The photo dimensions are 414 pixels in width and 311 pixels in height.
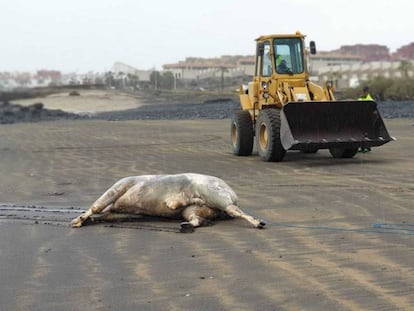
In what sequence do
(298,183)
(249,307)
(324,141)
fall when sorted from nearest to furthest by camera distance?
1. (249,307)
2. (298,183)
3. (324,141)

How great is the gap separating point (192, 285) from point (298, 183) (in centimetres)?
708

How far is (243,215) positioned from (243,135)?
10.5 m

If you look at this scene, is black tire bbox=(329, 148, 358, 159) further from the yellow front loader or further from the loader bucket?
the loader bucket

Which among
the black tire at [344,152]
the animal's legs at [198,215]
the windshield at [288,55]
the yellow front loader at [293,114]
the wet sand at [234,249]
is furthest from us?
the windshield at [288,55]

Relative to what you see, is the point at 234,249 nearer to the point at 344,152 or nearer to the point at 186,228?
the point at 186,228

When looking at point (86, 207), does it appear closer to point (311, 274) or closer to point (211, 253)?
point (211, 253)

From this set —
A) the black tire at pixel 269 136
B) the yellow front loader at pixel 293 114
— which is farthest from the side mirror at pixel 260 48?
the black tire at pixel 269 136

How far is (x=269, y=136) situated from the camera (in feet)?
57.5

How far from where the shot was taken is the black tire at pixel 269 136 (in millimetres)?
17312

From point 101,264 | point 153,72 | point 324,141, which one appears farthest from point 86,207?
point 153,72

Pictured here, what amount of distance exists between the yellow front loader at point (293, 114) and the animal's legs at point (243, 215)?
732cm

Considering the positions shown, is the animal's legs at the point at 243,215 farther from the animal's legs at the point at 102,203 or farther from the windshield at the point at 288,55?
the windshield at the point at 288,55

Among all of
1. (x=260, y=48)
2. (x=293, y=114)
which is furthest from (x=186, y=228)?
(x=260, y=48)

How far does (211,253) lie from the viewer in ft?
25.4
